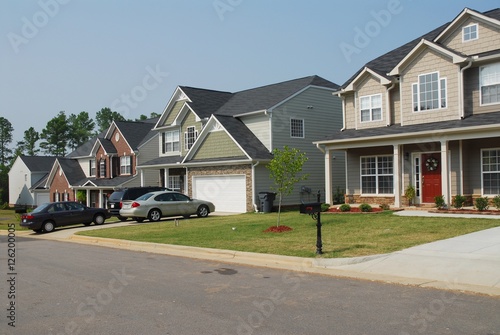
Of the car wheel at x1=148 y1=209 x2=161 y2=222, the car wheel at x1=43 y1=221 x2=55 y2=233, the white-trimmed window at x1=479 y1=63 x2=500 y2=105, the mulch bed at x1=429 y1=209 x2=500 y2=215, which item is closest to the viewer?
the mulch bed at x1=429 y1=209 x2=500 y2=215

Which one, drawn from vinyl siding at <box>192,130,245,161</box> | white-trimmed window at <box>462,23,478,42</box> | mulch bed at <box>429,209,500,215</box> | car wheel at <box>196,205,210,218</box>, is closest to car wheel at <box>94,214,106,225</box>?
car wheel at <box>196,205,210,218</box>

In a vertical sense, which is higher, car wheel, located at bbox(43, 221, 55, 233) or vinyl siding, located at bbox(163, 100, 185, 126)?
vinyl siding, located at bbox(163, 100, 185, 126)

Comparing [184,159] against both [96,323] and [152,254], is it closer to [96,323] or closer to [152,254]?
[152,254]

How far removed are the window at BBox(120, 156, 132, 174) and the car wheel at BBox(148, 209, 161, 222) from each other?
19148mm

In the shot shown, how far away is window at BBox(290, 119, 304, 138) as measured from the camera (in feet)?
102

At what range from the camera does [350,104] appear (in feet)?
87.2

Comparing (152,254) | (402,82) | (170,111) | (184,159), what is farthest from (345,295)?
(170,111)

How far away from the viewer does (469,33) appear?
22.0 metres

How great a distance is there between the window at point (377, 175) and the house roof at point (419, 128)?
1.72m

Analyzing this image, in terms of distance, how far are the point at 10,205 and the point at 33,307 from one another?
215ft

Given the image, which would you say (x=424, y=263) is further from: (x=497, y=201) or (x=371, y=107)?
(x=371, y=107)

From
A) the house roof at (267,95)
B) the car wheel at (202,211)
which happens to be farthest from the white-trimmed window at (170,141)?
the car wheel at (202,211)

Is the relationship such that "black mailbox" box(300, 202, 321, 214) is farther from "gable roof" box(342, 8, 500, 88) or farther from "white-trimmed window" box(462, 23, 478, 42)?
"white-trimmed window" box(462, 23, 478, 42)

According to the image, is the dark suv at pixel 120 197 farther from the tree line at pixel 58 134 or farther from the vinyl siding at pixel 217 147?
the tree line at pixel 58 134
